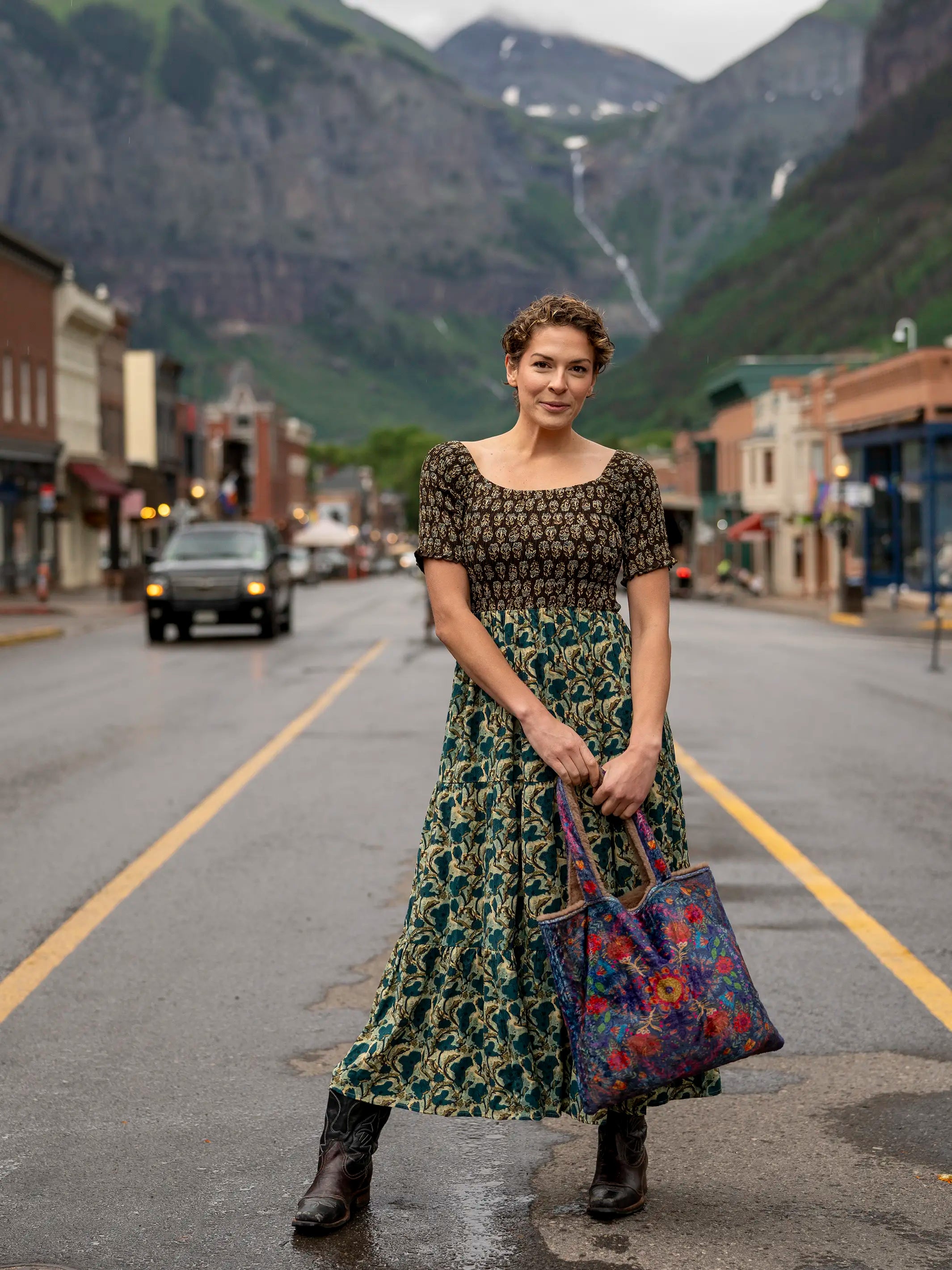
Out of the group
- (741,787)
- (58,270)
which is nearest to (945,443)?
(58,270)

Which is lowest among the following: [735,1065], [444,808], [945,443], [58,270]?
[735,1065]

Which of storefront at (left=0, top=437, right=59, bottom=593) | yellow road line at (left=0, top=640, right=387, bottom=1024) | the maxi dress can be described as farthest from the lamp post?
the maxi dress

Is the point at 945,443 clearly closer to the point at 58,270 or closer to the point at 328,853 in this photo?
the point at 58,270

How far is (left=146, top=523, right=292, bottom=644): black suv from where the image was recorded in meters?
→ 27.6

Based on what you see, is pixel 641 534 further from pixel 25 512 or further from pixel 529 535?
pixel 25 512

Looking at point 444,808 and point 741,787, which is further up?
point 444,808

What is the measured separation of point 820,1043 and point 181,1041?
1955mm

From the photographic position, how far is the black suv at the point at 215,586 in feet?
90.6

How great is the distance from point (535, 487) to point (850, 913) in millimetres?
3955

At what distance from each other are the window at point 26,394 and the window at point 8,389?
99 centimetres

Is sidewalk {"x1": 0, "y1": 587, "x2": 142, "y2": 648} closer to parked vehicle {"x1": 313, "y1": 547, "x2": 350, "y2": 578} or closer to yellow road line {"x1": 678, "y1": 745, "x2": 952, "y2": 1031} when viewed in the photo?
yellow road line {"x1": 678, "y1": 745, "x2": 952, "y2": 1031}

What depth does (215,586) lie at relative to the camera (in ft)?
90.6

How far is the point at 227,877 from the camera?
8.39 m

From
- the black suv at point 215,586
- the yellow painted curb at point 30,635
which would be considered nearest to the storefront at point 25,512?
the yellow painted curb at point 30,635
